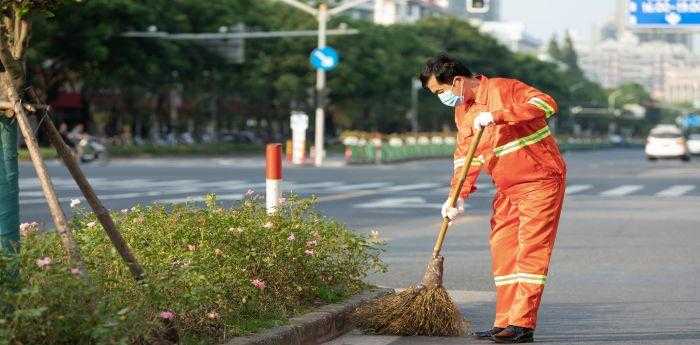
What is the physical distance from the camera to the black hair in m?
8.97

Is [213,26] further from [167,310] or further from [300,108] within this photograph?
[167,310]

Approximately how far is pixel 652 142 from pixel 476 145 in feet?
205

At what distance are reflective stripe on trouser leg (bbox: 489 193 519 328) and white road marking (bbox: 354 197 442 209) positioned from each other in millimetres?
16719

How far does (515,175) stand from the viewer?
29.5ft

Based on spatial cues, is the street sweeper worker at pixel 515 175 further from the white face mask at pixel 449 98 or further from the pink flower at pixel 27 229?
the pink flower at pixel 27 229

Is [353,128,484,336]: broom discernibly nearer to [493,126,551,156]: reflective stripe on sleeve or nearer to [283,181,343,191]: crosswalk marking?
[493,126,551,156]: reflective stripe on sleeve

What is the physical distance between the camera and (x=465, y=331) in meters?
9.43

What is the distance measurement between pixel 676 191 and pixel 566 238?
16.3 metres

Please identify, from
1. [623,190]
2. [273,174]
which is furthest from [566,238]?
[623,190]

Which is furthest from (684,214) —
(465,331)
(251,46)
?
(251,46)

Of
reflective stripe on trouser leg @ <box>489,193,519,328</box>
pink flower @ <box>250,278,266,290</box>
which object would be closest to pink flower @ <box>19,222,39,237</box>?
pink flower @ <box>250,278,266,290</box>

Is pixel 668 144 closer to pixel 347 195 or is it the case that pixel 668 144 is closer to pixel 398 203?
pixel 347 195

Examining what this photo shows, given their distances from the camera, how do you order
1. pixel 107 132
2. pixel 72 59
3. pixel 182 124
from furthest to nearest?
pixel 182 124
pixel 107 132
pixel 72 59

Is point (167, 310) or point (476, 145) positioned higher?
point (476, 145)
